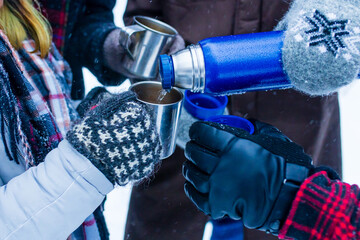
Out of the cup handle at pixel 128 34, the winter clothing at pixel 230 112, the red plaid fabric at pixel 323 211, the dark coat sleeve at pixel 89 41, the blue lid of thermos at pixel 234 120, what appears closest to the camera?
the red plaid fabric at pixel 323 211

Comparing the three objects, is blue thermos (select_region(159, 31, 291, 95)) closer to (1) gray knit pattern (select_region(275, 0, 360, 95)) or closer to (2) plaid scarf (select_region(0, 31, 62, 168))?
(1) gray knit pattern (select_region(275, 0, 360, 95))

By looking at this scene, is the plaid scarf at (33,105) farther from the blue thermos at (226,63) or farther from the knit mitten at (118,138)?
the blue thermos at (226,63)

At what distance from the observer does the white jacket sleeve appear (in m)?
0.56

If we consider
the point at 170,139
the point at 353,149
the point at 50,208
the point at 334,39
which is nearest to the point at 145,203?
the point at 170,139

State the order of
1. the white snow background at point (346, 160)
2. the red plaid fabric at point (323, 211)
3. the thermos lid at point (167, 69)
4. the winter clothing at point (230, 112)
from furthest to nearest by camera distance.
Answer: the white snow background at point (346, 160), the winter clothing at point (230, 112), the thermos lid at point (167, 69), the red plaid fabric at point (323, 211)

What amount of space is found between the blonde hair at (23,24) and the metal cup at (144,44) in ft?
0.81

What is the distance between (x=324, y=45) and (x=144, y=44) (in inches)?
20.2

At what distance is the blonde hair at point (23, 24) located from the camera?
86 cm

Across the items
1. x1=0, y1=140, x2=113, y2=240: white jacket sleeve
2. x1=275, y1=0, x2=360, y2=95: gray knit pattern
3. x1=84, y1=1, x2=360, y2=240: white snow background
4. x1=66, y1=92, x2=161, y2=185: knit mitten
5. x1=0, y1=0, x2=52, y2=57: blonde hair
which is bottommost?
x1=84, y1=1, x2=360, y2=240: white snow background

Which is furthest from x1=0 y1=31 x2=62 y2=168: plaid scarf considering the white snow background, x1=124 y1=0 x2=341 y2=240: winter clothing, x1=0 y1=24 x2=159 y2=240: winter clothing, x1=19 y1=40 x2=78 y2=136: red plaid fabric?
the white snow background

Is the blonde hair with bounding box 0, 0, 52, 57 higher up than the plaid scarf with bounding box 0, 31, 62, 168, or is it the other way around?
the blonde hair with bounding box 0, 0, 52, 57

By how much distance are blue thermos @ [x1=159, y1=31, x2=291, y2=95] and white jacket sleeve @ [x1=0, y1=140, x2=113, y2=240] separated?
258mm

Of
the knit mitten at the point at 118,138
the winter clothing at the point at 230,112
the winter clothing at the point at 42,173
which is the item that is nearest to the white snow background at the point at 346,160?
the winter clothing at the point at 230,112

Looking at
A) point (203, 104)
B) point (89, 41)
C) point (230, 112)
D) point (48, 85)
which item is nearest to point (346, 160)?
point (230, 112)
